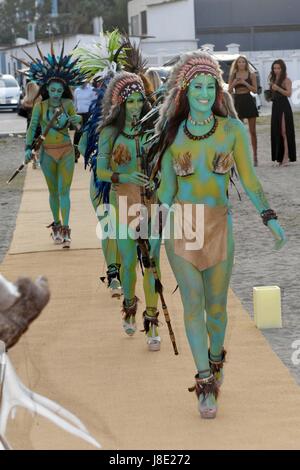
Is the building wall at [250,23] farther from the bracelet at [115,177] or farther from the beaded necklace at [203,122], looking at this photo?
the beaded necklace at [203,122]

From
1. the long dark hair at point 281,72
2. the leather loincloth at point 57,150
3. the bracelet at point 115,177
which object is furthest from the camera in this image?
the long dark hair at point 281,72

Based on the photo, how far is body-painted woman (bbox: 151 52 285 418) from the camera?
6277 millimetres

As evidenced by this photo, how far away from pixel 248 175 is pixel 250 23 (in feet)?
181

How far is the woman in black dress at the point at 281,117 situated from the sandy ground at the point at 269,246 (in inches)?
10.6

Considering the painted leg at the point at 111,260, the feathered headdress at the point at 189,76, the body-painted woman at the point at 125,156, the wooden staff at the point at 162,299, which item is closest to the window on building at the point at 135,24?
the painted leg at the point at 111,260

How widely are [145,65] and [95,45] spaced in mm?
754

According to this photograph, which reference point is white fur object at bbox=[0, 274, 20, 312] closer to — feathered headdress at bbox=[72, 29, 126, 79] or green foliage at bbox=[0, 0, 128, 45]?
feathered headdress at bbox=[72, 29, 126, 79]

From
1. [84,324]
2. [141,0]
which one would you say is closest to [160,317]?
[84,324]

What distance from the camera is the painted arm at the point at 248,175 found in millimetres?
6301

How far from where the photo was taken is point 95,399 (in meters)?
6.62

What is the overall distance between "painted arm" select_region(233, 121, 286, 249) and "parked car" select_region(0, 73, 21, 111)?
42.9 m

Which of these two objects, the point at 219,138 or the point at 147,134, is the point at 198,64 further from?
the point at 147,134

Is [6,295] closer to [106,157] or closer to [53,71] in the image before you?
[106,157]

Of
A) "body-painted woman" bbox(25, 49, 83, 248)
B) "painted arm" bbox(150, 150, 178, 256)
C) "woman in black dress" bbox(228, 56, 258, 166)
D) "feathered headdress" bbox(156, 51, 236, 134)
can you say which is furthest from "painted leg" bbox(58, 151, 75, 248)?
"woman in black dress" bbox(228, 56, 258, 166)
